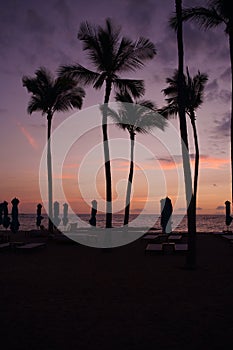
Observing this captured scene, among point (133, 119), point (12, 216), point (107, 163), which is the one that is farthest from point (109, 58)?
point (12, 216)

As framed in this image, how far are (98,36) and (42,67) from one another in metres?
7.55

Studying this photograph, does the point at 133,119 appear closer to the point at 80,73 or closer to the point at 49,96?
the point at 49,96

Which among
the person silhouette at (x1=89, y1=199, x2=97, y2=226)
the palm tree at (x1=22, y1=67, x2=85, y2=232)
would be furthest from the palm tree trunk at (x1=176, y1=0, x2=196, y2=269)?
the person silhouette at (x1=89, y1=199, x2=97, y2=226)

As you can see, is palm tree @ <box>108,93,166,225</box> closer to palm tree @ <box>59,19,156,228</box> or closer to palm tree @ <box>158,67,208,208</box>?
palm tree @ <box>158,67,208,208</box>

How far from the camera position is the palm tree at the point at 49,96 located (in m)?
27.3

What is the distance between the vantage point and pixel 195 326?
7785 mm

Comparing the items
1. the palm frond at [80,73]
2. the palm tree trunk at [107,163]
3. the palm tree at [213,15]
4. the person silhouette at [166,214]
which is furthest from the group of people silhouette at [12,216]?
the palm tree at [213,15]

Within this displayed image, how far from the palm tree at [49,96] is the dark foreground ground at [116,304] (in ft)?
43.4

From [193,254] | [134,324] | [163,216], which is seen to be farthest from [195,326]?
[163,216]

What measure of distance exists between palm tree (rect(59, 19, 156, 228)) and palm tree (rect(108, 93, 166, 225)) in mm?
8136

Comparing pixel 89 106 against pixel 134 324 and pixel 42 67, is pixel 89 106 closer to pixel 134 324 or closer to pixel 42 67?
pixel 42 67

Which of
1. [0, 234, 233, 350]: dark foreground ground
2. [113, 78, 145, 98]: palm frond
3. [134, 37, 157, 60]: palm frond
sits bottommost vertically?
[0, 234, 233, 350]: dark foreground ground

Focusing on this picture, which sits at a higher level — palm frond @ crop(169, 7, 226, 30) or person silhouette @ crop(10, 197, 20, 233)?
palm frond @ crop(169, 7, 226, 30)

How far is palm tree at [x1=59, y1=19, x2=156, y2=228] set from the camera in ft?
68.6
